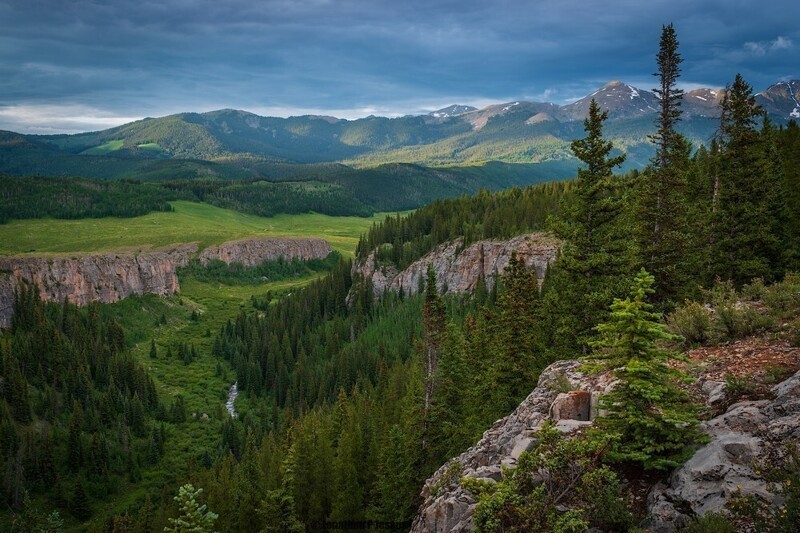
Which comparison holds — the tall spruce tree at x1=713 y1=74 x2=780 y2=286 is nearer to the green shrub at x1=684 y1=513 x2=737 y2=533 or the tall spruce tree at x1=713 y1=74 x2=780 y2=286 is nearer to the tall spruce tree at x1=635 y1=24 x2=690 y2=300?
the tall spruce tree at x1=635 y1=24 x2=690 y2=300

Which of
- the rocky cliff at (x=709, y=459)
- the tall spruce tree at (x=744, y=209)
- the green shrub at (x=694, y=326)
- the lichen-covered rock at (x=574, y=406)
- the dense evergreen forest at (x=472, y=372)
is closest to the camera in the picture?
the rocky cliff at (x=709, y=459)

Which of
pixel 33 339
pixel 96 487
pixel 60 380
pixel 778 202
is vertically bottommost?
pixel 96 487

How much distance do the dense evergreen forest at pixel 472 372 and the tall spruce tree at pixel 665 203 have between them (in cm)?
16

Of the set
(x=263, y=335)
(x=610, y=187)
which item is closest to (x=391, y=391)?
(x=610, y=187)

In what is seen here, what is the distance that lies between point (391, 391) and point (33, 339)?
10557 centimetres

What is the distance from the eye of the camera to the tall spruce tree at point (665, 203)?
116 ft

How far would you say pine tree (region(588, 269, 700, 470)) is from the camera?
529 inches

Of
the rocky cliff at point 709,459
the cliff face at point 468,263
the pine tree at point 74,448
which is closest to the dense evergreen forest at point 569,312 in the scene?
the rocky cliff at point 709,459

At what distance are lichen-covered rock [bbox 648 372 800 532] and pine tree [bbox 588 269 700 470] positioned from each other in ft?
1.70

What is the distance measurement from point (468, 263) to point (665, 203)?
100204mm

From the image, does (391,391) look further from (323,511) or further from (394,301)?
(394,301)

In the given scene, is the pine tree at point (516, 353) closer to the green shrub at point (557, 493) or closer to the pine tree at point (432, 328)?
the pine tree at point (432, 328)

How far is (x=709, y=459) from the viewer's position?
Answer: 1294 centimetres

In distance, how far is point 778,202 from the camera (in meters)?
39.9
